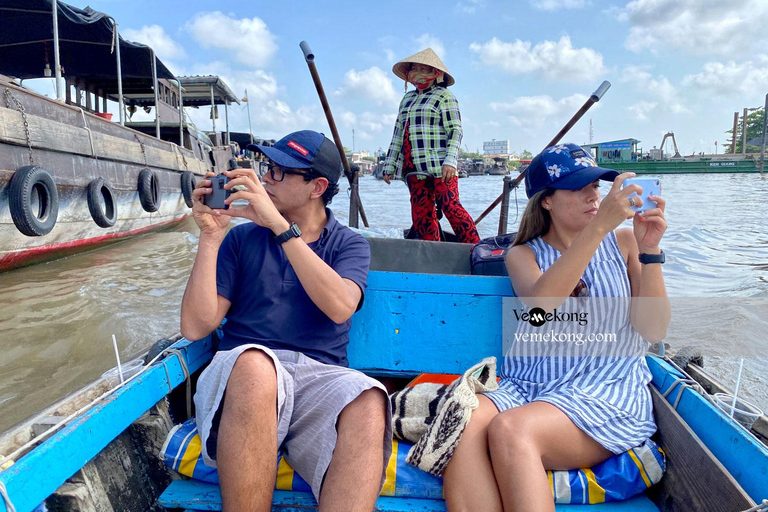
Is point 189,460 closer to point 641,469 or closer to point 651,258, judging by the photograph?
point 641,469

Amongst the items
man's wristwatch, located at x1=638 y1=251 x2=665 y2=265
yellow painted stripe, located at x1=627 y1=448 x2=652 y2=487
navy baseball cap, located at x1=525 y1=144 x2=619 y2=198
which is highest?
navy baseball cap, located at x1=525 y1=144 x2=619 y2=198

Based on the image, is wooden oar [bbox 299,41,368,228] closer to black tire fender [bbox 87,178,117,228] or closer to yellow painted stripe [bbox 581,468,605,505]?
yellow painted stripe [bbox 581,468,605,505]

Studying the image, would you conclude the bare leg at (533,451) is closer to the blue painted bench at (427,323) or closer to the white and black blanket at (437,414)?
the white and black blanket at (437,414)

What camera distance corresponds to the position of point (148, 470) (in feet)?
5.61

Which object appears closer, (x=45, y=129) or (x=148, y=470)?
(x=148, y=470)

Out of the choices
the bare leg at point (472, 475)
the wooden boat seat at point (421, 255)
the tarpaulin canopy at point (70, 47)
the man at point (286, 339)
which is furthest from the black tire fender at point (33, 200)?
the bare leg at point (472, 475)

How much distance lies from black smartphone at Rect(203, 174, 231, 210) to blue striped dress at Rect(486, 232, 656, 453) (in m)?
1.10

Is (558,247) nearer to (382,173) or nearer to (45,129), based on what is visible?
(382,173)

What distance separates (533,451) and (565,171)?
0.97 m

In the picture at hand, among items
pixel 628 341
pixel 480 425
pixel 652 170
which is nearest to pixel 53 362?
pixel 480 425

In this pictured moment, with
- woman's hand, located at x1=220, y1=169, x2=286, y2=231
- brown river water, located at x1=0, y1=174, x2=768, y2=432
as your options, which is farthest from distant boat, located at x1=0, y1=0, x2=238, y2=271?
woman's hand, located at x1=220, y1=169, x2=286, y2=231

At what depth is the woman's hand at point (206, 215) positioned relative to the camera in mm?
1763

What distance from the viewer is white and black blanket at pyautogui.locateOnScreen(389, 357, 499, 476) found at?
1.55 meters

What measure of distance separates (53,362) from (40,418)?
268 centimetres
